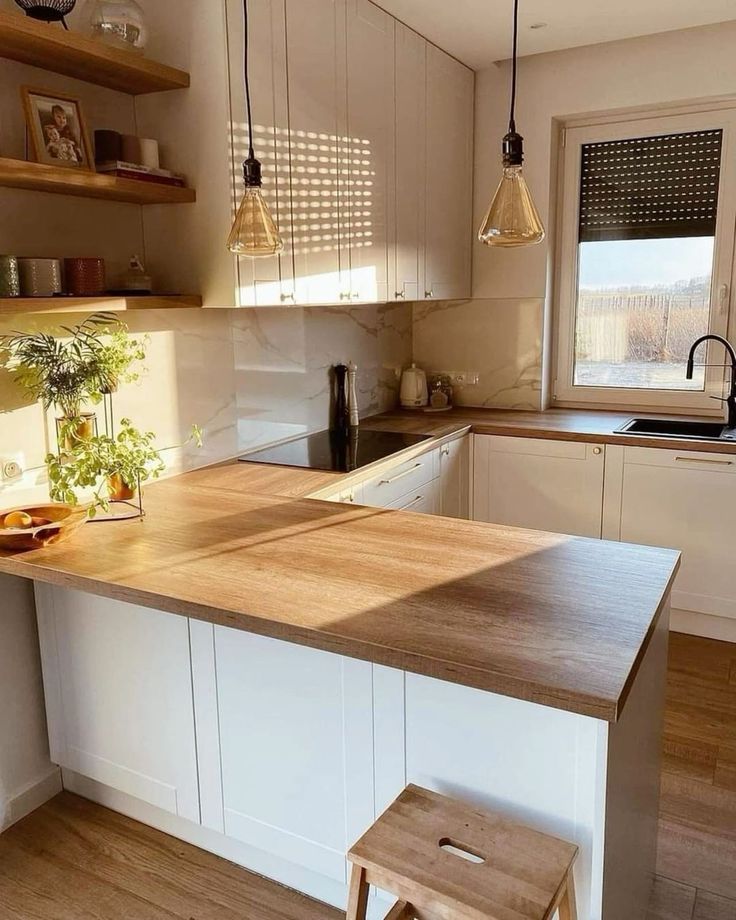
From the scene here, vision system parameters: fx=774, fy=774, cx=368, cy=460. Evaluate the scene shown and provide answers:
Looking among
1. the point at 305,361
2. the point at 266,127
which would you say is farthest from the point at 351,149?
the point at 305,361

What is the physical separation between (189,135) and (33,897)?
2.18 meters

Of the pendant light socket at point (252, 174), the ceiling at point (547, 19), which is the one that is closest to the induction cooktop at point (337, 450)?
the pendant light socket at point (252, 174)

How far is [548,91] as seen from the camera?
12.4 ft

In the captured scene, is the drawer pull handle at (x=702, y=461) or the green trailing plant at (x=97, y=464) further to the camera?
the drawer pull handle at (x=702, y=461)

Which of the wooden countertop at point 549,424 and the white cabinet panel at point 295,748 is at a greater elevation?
the wooden countertop at point 549,424

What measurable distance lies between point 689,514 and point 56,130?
2.77 metres

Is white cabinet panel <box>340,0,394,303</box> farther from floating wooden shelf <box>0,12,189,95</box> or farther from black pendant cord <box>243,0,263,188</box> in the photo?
floating wooden shelf <box>0,12,189,95</box>

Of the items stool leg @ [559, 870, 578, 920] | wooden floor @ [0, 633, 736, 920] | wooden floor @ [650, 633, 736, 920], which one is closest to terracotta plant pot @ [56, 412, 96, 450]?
wooden floor @ [0, 633, 736, 920]

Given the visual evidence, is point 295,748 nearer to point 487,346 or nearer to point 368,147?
point 368,147

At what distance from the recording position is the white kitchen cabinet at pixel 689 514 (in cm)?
324

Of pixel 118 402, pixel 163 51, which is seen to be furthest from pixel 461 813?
pixel 163 51

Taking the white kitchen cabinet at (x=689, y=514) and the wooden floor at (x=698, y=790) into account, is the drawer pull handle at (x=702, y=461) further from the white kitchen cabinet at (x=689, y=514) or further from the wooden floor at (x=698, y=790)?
the wooden floor at (x=698, y=790)

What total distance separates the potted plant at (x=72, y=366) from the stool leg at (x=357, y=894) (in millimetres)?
1390

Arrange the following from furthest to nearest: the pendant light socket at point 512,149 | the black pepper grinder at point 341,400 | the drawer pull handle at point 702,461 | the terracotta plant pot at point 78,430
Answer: the black pepper grinder at point 341,400, the drawer pull handle at point 702,461, the terracotta plant pot at point 78,430, the pendant light socket at point 512,149
